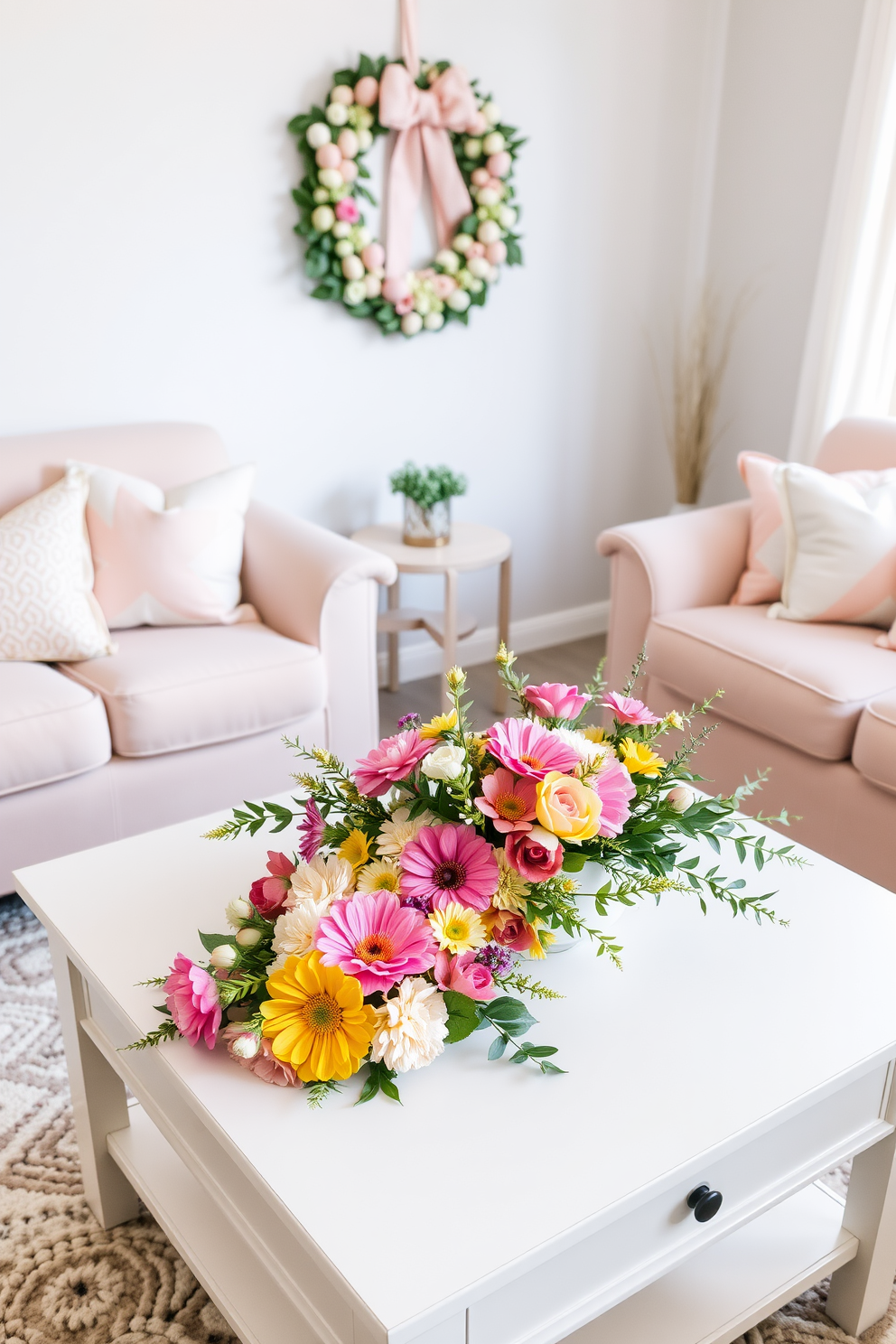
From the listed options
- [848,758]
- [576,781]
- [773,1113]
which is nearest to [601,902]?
[576,781]

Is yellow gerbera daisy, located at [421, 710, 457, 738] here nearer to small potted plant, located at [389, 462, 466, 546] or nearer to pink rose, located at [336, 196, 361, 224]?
small potted plant, located at [389, 462, 466, 546]

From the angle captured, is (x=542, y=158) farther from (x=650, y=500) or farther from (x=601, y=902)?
(x=601, y=902)

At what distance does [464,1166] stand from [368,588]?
156cm

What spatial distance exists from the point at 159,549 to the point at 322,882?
1385 mm

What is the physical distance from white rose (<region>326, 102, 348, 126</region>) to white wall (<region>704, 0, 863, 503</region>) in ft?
4.32

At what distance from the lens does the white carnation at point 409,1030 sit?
1081 millimetres

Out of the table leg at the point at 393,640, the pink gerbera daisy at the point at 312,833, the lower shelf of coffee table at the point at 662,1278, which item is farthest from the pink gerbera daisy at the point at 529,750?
the table leg at the point at 393,640

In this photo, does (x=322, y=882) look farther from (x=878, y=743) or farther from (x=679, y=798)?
(x=878, y=743)

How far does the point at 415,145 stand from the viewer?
2877 mm

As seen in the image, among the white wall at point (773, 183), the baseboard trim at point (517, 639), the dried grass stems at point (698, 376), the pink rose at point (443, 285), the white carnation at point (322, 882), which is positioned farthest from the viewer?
the dried grass stems at point (698, 376)

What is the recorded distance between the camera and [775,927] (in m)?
1.38

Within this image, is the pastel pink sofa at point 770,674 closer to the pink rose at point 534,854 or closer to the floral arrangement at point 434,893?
the floral arrangement at point 434,893

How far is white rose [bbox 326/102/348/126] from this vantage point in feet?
8.87

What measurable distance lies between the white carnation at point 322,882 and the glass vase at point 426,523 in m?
1.75
